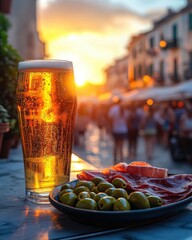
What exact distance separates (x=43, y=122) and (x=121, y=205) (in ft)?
1.79

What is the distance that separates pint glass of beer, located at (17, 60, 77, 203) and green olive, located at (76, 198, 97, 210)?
0.36 metres

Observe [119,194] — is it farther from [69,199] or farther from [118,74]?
[118,74]

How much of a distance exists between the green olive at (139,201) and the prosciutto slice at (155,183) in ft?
0.42

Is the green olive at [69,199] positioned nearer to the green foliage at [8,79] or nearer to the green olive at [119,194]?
the green olive at [119,194]

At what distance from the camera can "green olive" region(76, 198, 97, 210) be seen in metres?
1.21

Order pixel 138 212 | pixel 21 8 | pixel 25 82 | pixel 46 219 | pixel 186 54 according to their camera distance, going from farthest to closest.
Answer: pixel 186 54 < pixel 21 8 < pixel 25 82 < pixel 46 219 < pixel 138 212

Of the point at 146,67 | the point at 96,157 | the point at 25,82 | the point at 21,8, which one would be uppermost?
the point at 146,67

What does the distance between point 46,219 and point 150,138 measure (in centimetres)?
1020

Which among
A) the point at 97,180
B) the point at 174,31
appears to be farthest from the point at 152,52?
the point at 97,180

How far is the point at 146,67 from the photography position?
49.2m

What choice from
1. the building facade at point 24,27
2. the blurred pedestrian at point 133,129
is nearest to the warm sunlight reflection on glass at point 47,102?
the blurred pedestrian at point 133,129

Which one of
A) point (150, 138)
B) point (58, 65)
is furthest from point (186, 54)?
point (58, 65)

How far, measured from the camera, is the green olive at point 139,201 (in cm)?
122

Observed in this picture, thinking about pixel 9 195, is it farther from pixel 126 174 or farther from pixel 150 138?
pixel 150 138
